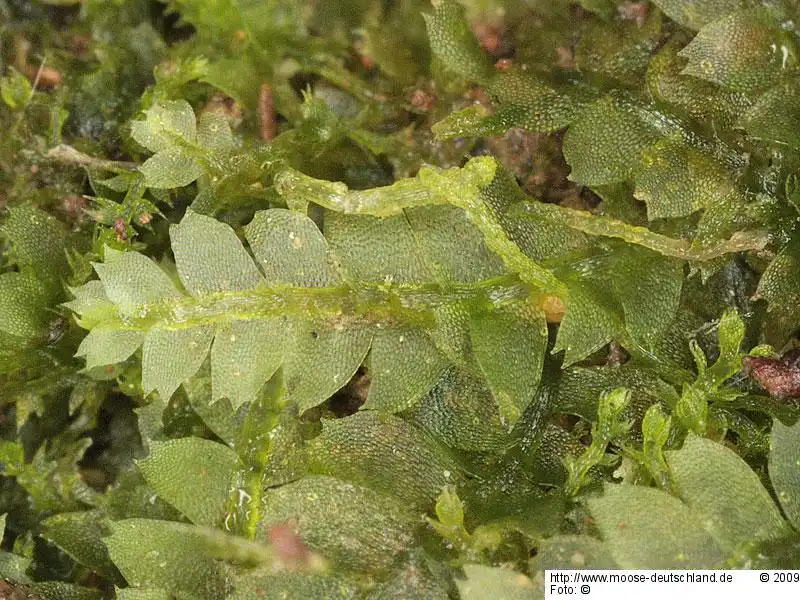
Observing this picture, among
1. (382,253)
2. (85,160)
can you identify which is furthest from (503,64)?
(85,160)

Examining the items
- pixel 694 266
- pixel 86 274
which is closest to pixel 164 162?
pixel 86 274

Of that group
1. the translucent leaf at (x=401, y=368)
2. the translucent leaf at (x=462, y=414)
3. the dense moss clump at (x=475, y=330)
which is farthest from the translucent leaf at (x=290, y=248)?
the translucent leaf at (x=462, y=414)

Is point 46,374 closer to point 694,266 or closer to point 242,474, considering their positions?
point 242,474

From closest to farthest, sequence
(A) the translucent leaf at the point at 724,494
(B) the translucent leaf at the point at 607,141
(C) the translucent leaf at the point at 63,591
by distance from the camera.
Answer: (A) the translucent leaf at the point at 724,494
(B) the translucent leaf at the point at 607,141
(C) the translucent leaf at the point at 63,591

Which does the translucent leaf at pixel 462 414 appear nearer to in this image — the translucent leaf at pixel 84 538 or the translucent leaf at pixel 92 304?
the translucent leaf at pixel 92 304

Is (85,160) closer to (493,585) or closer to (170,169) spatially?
(170,169)

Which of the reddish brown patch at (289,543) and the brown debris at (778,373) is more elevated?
the brown debris at (778,373)
